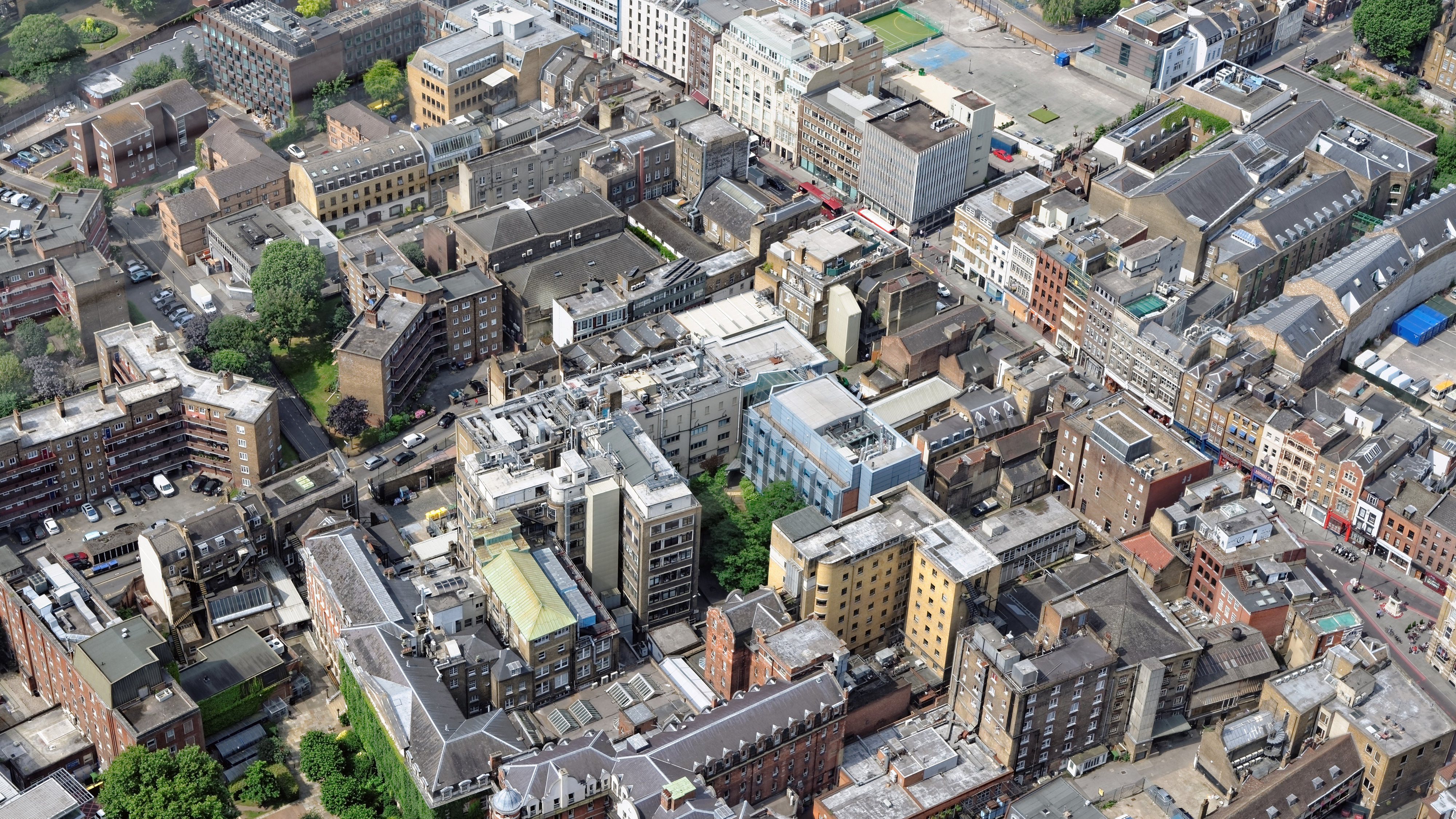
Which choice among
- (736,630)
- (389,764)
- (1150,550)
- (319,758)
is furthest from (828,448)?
(319,758)

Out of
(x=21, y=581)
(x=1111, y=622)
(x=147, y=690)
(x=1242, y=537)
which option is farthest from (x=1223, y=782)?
(x=21, y=581)

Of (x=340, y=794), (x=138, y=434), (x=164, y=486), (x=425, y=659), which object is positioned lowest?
(x=340, y=794)

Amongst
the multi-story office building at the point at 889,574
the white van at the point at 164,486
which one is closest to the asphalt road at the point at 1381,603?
the multi-story office building at the point at 889,574

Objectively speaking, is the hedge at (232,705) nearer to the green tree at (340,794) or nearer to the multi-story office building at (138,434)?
the green tree at (340,794)

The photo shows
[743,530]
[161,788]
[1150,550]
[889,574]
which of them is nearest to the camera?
[161,788]

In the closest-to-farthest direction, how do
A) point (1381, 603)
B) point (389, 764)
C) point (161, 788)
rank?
point (161, 788) → point (389, 764) → point (1381, 603)

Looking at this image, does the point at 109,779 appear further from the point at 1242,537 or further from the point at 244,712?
the point at 1242,537

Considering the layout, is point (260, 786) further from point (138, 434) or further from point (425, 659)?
point (138, 434)
